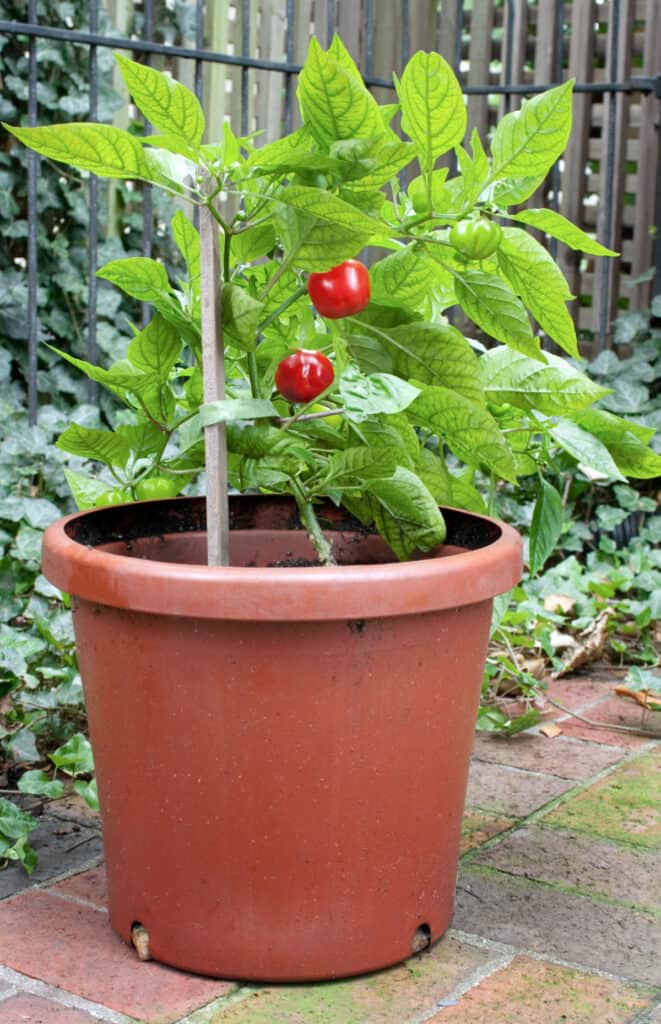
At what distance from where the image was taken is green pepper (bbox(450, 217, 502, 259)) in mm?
1371

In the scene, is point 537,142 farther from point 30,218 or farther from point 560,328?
point 30,218

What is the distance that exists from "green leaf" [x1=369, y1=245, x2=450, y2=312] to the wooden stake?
208 mm

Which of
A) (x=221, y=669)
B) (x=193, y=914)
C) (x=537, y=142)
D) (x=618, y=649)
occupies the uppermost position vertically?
(x=537, y=142)

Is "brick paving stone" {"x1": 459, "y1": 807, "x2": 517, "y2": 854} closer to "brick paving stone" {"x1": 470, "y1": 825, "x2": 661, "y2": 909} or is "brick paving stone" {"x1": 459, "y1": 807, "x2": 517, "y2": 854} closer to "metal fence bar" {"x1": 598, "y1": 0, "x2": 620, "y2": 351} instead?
"brick paving stone" {"x1": 470, "y1": 825, "x2": 661, "y2": 909}

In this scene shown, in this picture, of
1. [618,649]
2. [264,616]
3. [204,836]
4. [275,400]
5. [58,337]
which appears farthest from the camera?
[58,337]

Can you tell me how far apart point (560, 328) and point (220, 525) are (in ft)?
1.57

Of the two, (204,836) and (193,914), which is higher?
(204,836)

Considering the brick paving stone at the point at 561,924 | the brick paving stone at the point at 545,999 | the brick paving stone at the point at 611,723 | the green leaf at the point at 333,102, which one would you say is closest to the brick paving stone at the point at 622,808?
the brick paving stone at the point at 611,723

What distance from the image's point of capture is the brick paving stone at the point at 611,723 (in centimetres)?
244

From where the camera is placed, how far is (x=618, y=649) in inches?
114

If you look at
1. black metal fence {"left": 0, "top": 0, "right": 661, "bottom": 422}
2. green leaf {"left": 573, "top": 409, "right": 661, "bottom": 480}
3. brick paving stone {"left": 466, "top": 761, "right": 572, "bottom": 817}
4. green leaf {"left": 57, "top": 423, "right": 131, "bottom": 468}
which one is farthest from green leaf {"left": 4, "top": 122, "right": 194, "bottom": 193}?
black metal fence {"left": 0, "top": 0, "right": 661, "bottom": 422}

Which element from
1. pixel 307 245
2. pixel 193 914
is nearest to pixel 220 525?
pixel 307 245

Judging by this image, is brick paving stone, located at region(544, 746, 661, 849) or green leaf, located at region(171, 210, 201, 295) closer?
green leaf, located at region(171, 210, 201, 295)

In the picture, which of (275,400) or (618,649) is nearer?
(275,400)
